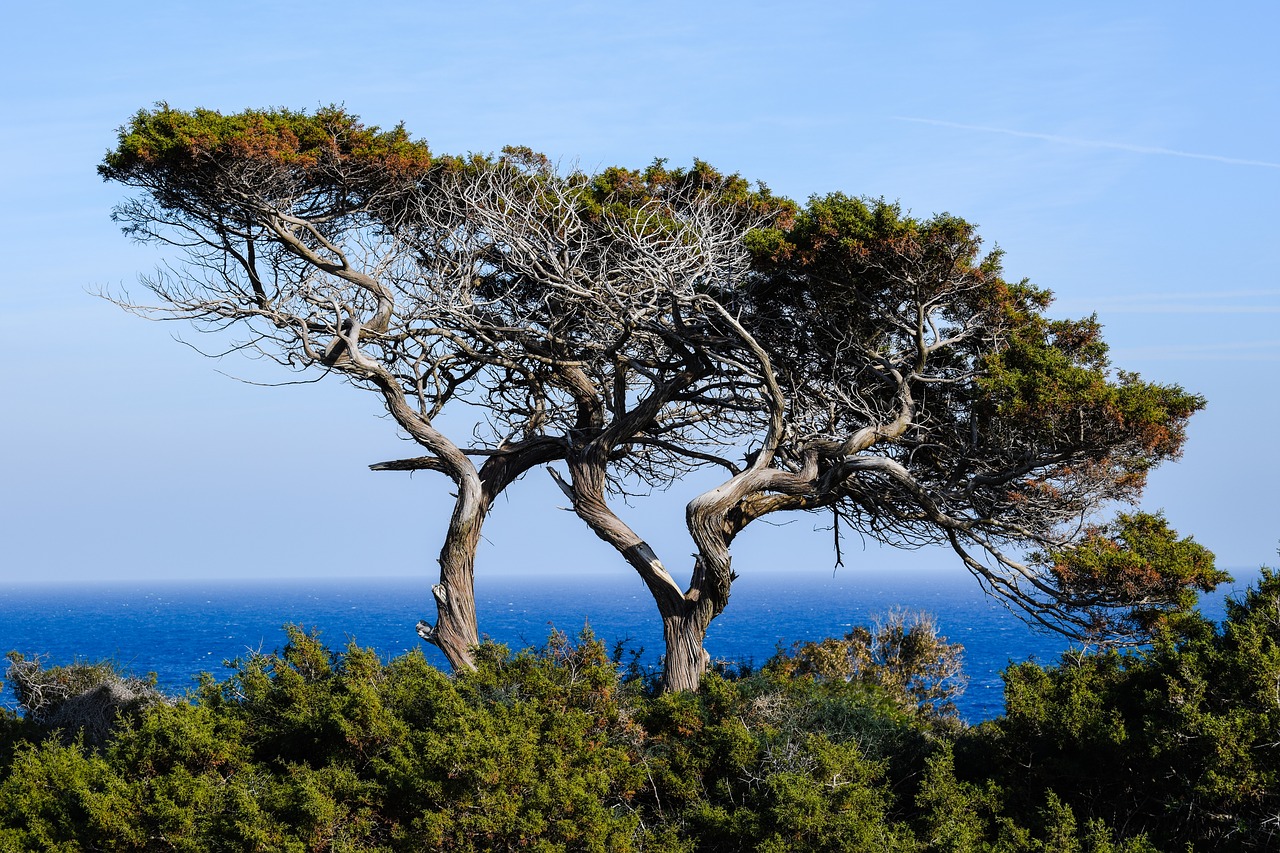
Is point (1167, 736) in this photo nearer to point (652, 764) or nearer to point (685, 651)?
point (652, 764)

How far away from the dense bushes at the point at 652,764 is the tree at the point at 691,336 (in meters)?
2.75

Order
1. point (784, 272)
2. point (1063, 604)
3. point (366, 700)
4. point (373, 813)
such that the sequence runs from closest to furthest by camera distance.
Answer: point (373, 813) → point (366, 700) → point (1063, 604) → point (784, 272)

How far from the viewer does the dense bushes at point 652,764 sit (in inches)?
323

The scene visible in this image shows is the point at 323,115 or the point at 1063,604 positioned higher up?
the point at 323,115

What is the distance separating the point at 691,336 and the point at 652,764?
18.5ft

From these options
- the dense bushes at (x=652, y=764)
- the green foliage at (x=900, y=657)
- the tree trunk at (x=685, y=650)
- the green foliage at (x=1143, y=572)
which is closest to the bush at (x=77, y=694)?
the dense bushes at (x=652, y=764)

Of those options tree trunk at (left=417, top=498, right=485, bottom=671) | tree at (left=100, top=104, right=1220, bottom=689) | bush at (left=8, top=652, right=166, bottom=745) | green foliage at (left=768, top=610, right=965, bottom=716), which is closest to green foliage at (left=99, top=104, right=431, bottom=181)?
tree at (left=100, top=104, right=1220, bottom=689)

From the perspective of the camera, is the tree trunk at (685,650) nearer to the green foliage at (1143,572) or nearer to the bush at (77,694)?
the green foliage at (1143,572)

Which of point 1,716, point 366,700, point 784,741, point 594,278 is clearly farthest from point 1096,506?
point 1,716

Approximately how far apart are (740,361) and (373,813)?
7031 mm

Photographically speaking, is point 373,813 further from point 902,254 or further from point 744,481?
point 902,254

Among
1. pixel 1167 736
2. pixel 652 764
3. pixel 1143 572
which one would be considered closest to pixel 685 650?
pixel 652 764

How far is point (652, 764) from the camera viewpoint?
369 inches

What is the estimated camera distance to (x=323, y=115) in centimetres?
1344
